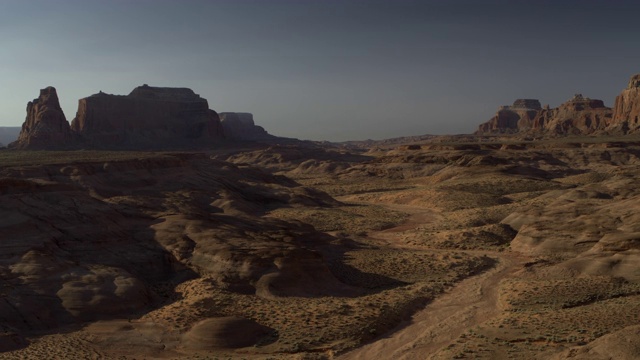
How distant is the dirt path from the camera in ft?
76.5

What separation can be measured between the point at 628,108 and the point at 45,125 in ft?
573

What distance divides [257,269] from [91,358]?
11414 millimetres

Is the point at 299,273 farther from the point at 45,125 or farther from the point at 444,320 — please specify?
the point at 45,125

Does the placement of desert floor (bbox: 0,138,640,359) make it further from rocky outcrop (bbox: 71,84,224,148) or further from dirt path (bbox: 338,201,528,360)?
rocky outcrop (bbox: 71,84,224,148)

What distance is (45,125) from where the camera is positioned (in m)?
133

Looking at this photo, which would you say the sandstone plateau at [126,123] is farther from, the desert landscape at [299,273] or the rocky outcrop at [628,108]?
the rocky outcrop at [628,108]

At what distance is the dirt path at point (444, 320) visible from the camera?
23328 millimetres

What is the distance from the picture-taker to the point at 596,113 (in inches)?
7869

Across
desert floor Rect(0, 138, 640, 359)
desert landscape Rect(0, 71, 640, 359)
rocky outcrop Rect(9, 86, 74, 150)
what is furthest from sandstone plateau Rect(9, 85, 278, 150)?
desert floor Rect(0, 138, 640, 359)

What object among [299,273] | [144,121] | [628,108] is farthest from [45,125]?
[628,108]

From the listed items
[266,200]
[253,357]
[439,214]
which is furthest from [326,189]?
[253,357]

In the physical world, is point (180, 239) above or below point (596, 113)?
below

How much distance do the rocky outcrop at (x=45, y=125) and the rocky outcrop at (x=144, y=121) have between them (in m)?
9.64

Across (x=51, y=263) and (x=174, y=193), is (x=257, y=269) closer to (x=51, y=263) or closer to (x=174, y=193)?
(x=51, y=263)
